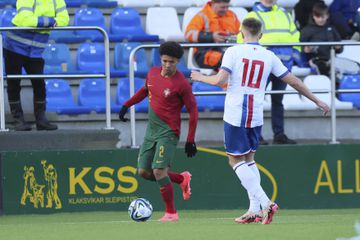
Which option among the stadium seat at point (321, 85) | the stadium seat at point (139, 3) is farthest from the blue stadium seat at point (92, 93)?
the stadium seat at point (321, 85)

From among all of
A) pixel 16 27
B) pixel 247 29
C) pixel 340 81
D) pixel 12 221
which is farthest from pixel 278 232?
pixel 340 81

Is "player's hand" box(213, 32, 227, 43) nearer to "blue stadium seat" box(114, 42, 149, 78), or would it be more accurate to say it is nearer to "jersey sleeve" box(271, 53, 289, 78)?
"blue stadium seat" box(114, 42, 149, 78)

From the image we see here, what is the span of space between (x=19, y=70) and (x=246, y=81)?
12.8 feet

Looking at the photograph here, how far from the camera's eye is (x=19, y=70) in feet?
46.9

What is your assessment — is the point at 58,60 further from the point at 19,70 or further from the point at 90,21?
the point at 19,70

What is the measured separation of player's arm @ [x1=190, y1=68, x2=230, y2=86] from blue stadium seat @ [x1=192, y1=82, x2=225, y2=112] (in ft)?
13.3

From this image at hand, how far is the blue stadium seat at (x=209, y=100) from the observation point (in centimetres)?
1541

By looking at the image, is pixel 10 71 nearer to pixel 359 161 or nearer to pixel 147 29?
pixel 147 29

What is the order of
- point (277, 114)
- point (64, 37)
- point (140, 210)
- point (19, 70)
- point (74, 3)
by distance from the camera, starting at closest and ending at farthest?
point (140, 210), point (19, 70), point (277, 114), point (64, 37), point (74, 3)

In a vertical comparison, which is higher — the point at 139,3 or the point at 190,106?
the point at 139,3

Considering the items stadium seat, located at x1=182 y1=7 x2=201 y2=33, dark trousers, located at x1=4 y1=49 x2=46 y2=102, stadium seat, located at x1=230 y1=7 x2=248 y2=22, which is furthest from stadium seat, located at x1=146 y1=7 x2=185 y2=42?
dark trousers, located at x1=4 y1=49 x2=46 y2=102

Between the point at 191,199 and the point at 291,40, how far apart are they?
2573 mm

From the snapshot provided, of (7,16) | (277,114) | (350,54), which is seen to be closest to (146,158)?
(277,114)

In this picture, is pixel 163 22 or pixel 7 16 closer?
pixel 7 16
